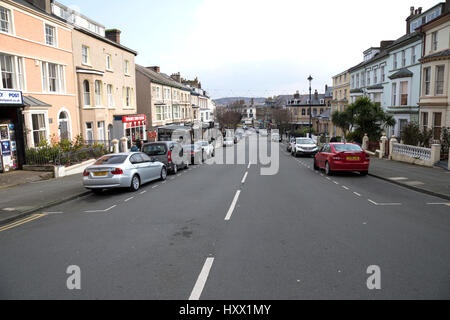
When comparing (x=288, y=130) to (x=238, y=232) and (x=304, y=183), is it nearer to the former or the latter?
(x=304, y=183)

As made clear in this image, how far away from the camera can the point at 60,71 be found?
23328mm

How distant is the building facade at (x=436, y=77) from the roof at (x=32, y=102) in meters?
24.8

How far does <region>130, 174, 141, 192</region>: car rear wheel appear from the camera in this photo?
1341cm

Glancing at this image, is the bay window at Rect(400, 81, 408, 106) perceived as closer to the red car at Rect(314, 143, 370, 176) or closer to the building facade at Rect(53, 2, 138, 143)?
the red car at Rect(314, 143, 370, 176)

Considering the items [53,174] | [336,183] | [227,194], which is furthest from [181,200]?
[53,174]

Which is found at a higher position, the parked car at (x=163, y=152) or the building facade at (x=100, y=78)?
the building facade at (x=100, y=78)

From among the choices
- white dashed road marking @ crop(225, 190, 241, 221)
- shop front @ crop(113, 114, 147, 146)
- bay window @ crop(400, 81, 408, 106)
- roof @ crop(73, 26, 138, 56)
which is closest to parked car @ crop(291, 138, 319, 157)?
bay window @ crop(400, 81, 408, 106)

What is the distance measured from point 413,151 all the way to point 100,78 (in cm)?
2328

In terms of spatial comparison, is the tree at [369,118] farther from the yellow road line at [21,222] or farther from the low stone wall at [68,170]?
the yellow road line at [21,222]

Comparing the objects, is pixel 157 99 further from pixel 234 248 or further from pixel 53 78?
pixel 234 248

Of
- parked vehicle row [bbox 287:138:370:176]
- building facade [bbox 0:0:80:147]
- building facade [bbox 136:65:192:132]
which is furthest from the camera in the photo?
building facade [bbox 136:65:192:132]

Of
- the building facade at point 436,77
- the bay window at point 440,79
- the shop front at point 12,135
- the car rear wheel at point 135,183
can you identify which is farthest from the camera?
the bay window at point 440,79

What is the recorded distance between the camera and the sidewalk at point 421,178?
479 inches

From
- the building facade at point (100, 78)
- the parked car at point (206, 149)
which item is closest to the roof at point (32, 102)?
the building facade at point (100, 78)
